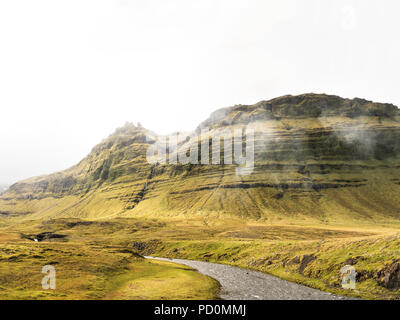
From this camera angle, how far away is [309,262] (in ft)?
237

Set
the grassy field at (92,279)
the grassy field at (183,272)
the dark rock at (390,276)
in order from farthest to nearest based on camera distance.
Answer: the grassy field at (183,272) < the grassy field at (92,279) < the dark rock at (390,276)

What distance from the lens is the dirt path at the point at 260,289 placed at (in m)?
52.4

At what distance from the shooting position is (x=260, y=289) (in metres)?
59.3

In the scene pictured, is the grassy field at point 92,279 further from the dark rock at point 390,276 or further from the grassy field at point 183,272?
the dark rock at point 390,276

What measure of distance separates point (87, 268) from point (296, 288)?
5075 centimetres

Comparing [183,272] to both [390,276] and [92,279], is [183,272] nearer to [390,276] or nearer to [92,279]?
[92,279]

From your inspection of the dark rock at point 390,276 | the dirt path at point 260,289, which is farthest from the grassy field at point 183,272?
the dirt path at point 260,289

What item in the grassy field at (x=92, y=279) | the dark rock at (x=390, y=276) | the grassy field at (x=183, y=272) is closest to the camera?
the dark rock at (x=390, y=276)

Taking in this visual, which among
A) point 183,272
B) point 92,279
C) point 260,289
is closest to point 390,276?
point 260,289

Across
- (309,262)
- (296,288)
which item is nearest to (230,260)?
(309,262)

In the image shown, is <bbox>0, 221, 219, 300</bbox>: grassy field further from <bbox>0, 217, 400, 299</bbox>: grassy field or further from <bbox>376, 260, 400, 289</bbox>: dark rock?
<bbox>376, 260, 400, 289</bbox>: dark rock

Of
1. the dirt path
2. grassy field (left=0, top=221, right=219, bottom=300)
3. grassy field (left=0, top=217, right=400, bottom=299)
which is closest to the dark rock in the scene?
grassy field (left=0, top=217, right=400, bottom=299)
